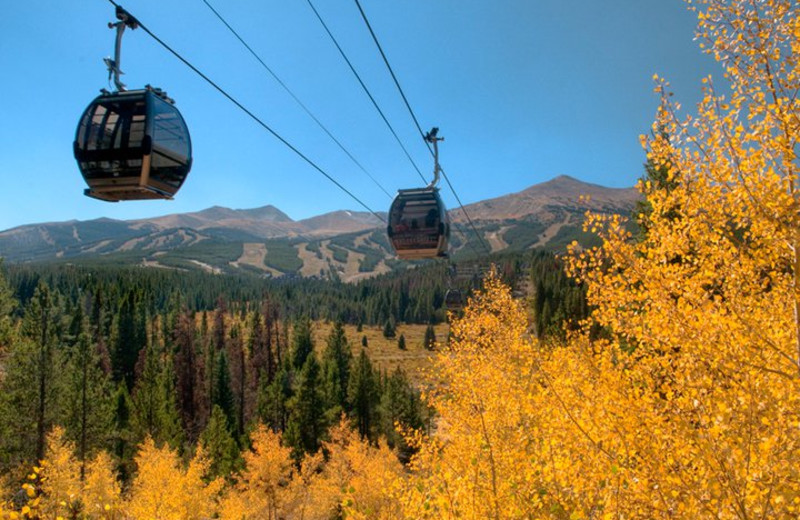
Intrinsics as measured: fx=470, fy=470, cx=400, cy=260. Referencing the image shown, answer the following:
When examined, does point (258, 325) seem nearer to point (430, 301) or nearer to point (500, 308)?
point (500, 308)

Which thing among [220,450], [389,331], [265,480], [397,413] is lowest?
[265,480]

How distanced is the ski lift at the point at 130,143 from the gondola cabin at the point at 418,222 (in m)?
8.96

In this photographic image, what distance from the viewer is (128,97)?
34.0 feet

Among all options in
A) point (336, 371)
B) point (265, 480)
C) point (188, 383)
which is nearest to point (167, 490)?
point (265, 480)

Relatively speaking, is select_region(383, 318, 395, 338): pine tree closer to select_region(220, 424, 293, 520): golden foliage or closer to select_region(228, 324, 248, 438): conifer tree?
select_region(228, 324, 248, 438): conifer tree

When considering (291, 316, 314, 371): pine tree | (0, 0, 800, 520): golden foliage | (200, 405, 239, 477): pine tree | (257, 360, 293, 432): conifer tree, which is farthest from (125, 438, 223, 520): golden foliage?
(291, 316, 314, 371): pine tree

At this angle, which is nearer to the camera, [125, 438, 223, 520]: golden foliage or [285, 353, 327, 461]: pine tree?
[125, 438, 223, 520]: golden foliage

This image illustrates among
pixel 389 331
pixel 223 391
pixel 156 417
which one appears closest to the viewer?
pixel 156 417

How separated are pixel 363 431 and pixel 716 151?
64739 millimetres

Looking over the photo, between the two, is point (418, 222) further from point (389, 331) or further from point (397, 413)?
point (389, 331)

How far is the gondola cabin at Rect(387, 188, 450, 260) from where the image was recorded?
59.7 ft

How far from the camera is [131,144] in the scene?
34.1 ft

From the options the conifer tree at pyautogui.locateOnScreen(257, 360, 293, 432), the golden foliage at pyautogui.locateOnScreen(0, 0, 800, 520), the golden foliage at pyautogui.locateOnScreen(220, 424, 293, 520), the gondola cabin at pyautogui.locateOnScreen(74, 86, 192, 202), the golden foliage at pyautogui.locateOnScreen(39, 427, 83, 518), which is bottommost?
the golden foliage at pyautogui.locateOnScreen(220, 424, 293, 520)

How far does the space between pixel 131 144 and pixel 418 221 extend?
34.0 feet
